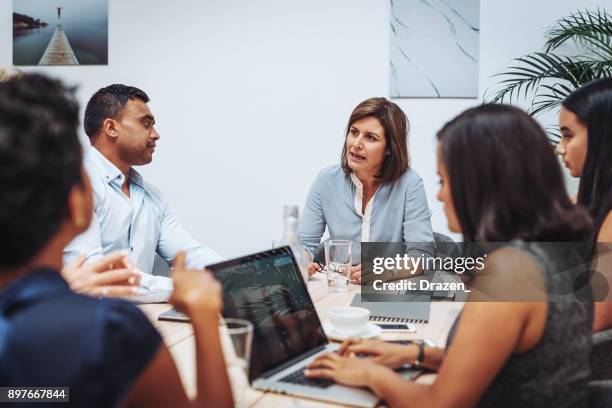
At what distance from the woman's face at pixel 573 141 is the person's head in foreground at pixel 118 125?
1714 mm

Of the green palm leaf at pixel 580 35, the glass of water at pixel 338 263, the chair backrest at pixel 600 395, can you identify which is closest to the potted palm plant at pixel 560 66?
the green palm leaf at pixel 580 35

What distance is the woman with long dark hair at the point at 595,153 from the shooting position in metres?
1.69

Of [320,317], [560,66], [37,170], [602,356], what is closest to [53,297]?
[37,170]

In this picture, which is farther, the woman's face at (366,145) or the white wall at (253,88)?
the white wall at (253,88)

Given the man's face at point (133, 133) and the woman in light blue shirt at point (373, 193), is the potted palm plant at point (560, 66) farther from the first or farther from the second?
the man's face at point (133, 133)

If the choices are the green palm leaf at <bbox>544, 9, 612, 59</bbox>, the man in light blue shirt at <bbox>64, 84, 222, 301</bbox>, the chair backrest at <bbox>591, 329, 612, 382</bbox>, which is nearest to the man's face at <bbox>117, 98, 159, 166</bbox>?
the man in light blue shirt at <bbox>64, 84, 222, 301</bbox>

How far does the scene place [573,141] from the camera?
6.28 feet

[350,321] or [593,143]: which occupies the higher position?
[593,143]

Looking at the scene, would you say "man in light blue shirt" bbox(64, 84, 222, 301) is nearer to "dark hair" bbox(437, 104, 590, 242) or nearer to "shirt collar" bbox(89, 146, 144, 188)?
"shirt collar" bbox(89, 146, 144, 188)

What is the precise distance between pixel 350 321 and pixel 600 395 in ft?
1.93

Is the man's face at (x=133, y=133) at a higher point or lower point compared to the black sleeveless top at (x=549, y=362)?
higher

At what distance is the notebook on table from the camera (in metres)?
1.60

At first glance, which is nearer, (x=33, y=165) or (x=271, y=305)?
(x=33, y=165)

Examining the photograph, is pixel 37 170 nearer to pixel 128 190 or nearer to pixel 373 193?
pixel 128 190
